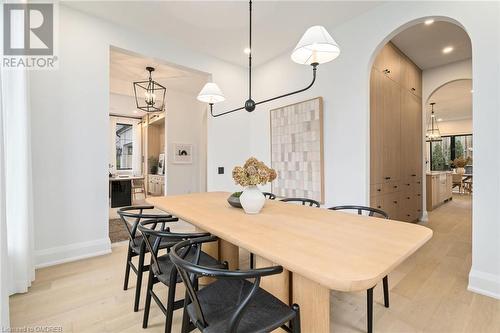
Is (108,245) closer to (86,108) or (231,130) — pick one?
(86,108)

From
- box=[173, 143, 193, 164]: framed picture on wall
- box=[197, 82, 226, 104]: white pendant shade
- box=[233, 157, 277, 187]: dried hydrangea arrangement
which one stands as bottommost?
box=[233, 157, 277, 187]: dried hydrangea arrangement

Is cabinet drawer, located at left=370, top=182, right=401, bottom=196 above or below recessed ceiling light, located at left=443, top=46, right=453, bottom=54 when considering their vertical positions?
below

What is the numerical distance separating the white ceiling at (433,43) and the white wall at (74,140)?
382 cm

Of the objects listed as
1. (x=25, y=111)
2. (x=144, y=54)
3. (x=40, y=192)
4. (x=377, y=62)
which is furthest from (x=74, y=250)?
(x=377, y=62)

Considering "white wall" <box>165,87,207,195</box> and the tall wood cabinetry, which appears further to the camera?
"white wall" <box>165,87,207,195</box>

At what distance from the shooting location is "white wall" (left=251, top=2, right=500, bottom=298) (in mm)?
2018

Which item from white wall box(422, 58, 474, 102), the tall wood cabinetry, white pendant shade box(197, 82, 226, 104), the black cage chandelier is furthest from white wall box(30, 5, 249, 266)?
white wall box(422, 58, 474, 102)

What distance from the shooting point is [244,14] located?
2.80m

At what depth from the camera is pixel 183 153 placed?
633 cm

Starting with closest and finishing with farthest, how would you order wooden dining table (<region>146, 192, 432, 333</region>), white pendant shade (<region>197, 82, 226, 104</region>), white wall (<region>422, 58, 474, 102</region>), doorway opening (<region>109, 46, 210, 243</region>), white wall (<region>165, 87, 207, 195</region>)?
wooden dining table (<region>146, 192, 432, 333</region>) < white pendant shade (<region>197, 82, 226, 104</region>) < white wall (<region>422, 58, 474, 102</region>) < doorway opening (<region>109, 46, 210, 243</region>) < white wall (<region>165, 87, 207, 195</region>)

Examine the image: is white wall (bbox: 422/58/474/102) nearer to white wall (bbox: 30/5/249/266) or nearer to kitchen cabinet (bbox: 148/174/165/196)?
white wall (bbox: 30/5/249/266)

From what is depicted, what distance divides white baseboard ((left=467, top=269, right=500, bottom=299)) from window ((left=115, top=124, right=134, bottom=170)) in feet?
30.0

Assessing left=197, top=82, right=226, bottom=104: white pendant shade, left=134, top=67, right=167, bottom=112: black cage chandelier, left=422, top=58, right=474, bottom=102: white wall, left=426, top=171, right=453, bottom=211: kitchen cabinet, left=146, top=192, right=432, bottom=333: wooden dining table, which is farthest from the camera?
left=426, top=171, right=453, bottom=211: kitchen cabinet

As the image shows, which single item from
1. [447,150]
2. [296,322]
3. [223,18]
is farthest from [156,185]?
[447,150]
